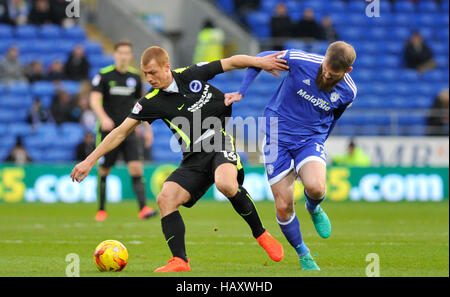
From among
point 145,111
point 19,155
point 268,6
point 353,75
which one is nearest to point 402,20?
point 353,75

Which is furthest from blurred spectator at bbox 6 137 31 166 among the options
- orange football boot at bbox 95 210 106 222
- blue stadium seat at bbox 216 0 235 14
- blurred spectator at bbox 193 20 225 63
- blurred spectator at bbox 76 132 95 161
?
blue stadium seat at bbox 216 0 235 14

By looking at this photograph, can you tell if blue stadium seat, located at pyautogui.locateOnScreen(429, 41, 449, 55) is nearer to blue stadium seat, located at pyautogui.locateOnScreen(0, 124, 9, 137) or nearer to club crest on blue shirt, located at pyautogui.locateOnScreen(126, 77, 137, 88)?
blue stadium seat, located at pyautogui.locateOnScreen(0, 124, 9, 137)

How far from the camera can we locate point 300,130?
8.03 metres

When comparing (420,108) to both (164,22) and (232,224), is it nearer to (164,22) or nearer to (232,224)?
(164,22)

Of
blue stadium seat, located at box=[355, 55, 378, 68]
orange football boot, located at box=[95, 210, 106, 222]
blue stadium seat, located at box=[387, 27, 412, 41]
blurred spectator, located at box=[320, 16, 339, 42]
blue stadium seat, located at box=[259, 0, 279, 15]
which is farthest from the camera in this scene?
blue stadium seat, located at box=[387, 27, 412, 41]

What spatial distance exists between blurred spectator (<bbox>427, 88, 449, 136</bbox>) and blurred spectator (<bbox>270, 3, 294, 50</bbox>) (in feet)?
15.4

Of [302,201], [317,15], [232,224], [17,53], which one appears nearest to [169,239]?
[232,224]

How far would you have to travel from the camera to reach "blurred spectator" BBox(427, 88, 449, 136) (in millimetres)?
20828

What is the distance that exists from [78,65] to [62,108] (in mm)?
1704

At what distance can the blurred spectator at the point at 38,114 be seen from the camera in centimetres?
2034

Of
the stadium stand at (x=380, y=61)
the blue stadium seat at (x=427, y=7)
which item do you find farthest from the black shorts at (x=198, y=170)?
the blue stadium seat at (x=427, y=7)

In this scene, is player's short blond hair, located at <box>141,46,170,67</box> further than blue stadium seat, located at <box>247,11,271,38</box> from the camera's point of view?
No

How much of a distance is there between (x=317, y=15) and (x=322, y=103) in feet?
59.6

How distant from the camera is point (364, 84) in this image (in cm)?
2355
